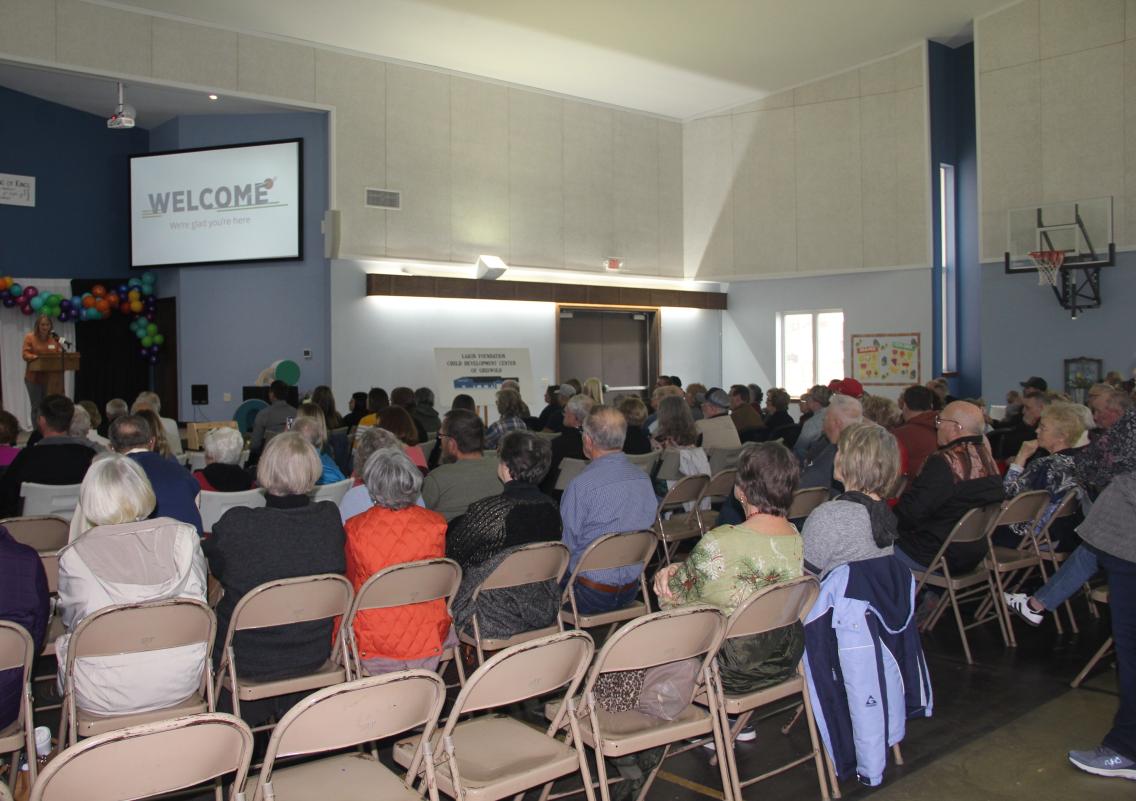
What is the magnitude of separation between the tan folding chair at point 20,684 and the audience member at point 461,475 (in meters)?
2.01

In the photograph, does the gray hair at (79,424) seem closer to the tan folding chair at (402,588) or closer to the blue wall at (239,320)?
the tan folding chair at (402,588)

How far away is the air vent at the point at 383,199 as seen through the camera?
1166cm

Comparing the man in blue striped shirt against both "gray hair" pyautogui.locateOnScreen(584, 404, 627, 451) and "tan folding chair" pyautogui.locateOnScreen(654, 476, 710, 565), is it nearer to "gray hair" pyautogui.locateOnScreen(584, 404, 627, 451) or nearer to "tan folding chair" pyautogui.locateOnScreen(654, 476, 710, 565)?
"gray hair" pyautogui.locateOnScreen(584, 404, 627, 451)

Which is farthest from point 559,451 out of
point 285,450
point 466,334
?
point 466,334

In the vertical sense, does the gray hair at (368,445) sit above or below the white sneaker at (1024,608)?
above

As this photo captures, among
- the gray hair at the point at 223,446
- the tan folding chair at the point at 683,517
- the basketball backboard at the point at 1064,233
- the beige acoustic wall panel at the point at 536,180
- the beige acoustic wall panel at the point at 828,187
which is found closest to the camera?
the gray hair at the point at 223,446

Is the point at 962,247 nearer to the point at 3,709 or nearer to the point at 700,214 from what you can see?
the point at 700,214

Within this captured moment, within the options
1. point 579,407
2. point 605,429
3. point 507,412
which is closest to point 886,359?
point 507,412

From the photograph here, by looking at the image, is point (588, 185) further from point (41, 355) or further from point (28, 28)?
point (41, 355)

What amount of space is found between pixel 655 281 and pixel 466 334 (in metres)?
3.79

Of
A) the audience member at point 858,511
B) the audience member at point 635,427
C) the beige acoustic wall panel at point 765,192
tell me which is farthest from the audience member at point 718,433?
the beige acoustic wall panel at point 765,192

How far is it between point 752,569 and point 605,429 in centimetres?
144

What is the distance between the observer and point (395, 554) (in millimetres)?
3488

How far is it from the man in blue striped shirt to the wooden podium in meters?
9.43
